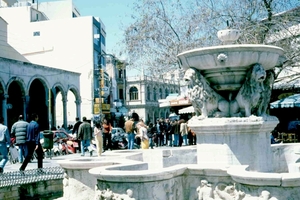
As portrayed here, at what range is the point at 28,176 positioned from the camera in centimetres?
934

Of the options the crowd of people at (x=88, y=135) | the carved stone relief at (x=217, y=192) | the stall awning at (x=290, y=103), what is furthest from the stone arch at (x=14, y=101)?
the carved stone relief at (x=217, y=192)

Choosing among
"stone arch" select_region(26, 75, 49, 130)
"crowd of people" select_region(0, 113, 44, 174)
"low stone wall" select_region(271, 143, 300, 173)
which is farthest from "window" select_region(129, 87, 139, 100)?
"low stone wall" select_region(271, 143, 300, 173)

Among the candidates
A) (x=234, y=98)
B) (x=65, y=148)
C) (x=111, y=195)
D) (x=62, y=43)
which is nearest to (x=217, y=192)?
(x=111, y=195)

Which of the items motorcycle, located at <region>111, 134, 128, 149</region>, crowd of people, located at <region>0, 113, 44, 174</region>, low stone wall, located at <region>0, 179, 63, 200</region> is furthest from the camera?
motorcycle, located at <region>111, 134, 128, 149</region>

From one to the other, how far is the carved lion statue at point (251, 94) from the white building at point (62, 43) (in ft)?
124

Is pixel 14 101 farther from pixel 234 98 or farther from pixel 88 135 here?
pixel 234 98

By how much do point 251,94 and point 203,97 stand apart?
0.71 m

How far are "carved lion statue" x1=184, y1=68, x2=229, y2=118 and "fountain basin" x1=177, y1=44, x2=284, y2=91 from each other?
15 cm

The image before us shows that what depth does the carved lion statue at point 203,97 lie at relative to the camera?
6.30 meters

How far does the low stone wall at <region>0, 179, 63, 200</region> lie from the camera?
873 centimetres

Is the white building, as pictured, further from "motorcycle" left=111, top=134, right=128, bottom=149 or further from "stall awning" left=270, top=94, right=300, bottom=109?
"stall awning" left=270, top=94, right=300, bottom=109

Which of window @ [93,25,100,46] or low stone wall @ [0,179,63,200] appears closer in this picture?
low stone wall @ [0,179,63,200]

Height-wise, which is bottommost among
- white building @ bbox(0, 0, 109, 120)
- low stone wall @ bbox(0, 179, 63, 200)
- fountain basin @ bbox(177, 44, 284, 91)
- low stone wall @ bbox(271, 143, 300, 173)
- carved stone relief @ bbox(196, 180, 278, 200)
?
low stone wall @ bbox(0, 179, 63, 200)

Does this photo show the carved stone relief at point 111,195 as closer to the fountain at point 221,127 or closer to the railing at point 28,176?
the fountain at point 221,127
